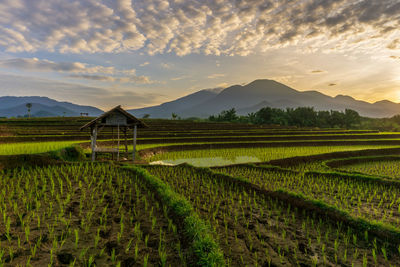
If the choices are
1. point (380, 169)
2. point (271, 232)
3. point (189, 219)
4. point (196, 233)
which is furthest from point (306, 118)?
point (196, 233)

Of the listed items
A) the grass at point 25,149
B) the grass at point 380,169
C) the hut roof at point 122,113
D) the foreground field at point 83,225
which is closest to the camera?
the foreground field at point 83,225

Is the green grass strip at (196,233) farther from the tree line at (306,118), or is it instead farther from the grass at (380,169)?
the tree line at (306,118)

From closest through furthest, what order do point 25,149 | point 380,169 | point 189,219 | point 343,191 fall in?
1. point 189,219
2. point 343,191
3. point 25,149
4. point 380,169

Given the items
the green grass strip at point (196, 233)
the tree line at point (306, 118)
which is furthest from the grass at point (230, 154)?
the tree line at point (306, 118)

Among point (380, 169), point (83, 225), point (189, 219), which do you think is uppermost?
point (189, 219)

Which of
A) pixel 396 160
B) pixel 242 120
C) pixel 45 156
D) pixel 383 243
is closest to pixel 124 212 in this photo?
pixel 383 243

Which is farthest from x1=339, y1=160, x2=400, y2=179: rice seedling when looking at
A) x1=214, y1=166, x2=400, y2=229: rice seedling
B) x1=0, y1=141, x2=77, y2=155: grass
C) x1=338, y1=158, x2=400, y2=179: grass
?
x1=0, y1=141, x2=77, y2=155: grass

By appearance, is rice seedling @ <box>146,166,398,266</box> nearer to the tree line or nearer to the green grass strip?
the green grass strip

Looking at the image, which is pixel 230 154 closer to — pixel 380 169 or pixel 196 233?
pixel 380 169

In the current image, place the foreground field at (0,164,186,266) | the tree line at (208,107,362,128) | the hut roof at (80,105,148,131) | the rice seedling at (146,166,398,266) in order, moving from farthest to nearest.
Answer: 1. the tree line at (208,107,362,128)
2. the hut roof at (80,105,148,131)
3. the rice seedling at (146,166,398,266)
4. the foreground field at (0,164,186,266)

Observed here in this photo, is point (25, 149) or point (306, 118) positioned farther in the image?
point (306, 118)

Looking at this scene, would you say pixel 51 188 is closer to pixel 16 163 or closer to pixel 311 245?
pixel 16 163

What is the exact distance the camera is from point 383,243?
3965 millimetres

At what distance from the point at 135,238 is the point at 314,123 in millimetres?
68472
